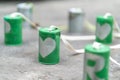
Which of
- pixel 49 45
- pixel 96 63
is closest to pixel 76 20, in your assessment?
pixel 49 45

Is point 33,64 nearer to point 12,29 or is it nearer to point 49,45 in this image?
point 49,45

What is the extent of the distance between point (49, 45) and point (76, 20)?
0.90 metres

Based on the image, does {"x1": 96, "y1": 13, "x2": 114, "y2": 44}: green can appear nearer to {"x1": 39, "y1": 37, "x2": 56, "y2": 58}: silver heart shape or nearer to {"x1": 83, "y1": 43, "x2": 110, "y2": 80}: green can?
{"x1": 39, "y1": 37, "x2": 56, "y2": 58}: silver heart shape

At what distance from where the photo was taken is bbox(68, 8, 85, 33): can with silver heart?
2.76 m

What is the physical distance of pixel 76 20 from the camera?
278 cm

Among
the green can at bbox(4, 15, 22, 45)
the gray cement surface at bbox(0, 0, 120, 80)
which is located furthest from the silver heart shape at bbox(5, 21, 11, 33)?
the gray cement surface at bbox(0, 0, 120, 80)

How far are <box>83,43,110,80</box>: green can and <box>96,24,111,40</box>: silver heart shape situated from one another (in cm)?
67

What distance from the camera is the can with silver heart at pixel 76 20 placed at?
276cm

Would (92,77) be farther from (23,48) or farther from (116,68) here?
(23,48)

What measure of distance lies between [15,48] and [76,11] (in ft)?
2.39

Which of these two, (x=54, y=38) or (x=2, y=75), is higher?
(x=54, y=38)

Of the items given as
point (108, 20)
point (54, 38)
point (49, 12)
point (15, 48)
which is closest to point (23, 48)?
point (15, 48)

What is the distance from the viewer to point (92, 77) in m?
1.60

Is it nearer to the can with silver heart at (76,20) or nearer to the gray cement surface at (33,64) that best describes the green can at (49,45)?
the gray cement surface at (33,64)
